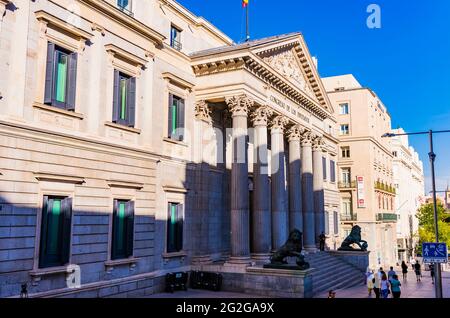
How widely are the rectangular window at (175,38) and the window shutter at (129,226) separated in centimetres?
957

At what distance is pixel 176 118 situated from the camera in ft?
→ 75.4

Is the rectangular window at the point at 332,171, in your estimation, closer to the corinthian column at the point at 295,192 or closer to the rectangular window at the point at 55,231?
the corinthian column at the point at 295,192

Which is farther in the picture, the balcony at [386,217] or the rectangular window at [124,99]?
the balcony at [386,217]

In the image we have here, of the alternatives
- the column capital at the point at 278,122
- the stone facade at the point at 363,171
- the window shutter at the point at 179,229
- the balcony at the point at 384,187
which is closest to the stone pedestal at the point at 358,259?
the column capital at the point at 278,122

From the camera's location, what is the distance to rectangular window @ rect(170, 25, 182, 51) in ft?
77.1

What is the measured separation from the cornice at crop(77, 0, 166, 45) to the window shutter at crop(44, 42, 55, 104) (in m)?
2.89

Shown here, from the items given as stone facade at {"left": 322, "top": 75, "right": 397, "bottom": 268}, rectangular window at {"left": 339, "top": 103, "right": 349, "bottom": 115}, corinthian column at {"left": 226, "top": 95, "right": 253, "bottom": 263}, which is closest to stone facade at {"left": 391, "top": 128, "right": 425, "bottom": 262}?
stone facade at {"left": 322, "top": 75, "right": 397, "bottom": 268}

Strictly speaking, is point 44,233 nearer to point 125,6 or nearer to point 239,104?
point 125,6

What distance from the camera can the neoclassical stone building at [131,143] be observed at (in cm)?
1449

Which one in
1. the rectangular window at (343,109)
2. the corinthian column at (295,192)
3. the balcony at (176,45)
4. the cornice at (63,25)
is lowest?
the corinthian column at (295,192)

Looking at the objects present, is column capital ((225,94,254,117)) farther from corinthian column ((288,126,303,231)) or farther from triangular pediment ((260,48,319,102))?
corinthian column ((288,126,303,231))

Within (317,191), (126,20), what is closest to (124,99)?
(126,20)

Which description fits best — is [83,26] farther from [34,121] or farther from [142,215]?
[142,215]
